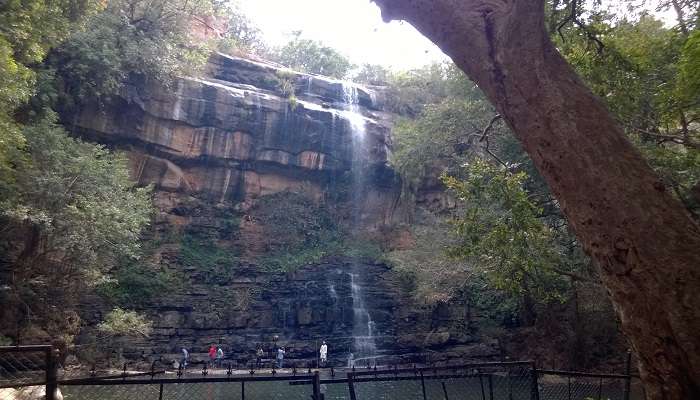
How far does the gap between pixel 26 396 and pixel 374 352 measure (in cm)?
1510

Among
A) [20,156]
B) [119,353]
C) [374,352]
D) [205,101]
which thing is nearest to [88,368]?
[119,353]

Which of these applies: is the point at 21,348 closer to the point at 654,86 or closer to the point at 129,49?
the point at 654,86

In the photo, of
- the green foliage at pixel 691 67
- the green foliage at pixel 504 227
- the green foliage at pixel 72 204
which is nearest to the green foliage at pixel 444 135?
the green foliage at pixel 504 227

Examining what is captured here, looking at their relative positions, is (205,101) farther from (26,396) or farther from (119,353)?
(26,396)

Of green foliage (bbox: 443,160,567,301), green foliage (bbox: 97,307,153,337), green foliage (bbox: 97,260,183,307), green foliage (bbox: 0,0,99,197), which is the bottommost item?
green foliage (bbox: 97,307,153,337)

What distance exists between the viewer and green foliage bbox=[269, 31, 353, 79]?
111ft

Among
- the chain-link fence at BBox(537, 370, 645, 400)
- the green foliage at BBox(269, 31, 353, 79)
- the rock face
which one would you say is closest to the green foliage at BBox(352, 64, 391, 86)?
the green foliage at BBox(269, 31, 353, 79)

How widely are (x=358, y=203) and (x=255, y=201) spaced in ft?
18.3

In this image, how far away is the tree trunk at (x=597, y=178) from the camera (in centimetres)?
255

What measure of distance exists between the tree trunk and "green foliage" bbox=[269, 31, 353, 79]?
100ft

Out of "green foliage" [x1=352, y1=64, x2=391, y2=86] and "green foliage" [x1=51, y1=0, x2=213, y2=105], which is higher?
"green foliage" [x1=352, y1=64, x2=391, y2=86]

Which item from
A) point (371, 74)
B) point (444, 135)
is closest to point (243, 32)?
point (371, 74)

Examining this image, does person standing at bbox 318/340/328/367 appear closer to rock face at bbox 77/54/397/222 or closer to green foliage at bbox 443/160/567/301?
rock face at bbox 77/54/397/222

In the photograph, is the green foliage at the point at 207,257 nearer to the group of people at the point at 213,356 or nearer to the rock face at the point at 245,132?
the rock face at the point at 245,132
